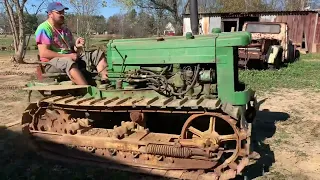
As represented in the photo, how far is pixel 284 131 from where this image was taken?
671cm

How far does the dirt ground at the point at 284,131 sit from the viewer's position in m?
5.11

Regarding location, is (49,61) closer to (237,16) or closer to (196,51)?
(196,51)

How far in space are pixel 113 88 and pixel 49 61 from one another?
3.73 ft

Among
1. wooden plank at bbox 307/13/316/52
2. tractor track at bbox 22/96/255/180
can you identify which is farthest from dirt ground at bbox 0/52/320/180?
wooden plank at bbox 307/13/316/52

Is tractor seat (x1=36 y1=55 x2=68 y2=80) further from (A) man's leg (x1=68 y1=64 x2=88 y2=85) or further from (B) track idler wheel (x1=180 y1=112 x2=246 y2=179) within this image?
(B) track idler wheel (x1=180 y1=112 x2=246 y2=179)

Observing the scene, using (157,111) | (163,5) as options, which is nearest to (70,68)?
(157,111)

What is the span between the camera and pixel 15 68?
16875 mm

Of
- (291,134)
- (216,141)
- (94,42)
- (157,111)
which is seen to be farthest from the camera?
(94,42)

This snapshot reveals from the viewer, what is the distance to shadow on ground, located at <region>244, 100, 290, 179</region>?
5053 millimetres

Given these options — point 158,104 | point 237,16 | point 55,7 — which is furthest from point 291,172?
point 237,16

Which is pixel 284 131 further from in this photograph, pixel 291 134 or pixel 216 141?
pixel 216 141

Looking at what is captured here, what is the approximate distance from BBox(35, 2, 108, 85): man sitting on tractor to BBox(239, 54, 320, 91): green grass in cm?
579

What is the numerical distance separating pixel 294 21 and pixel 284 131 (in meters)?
19.5

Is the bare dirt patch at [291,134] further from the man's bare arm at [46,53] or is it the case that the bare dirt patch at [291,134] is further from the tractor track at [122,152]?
the man's bare arm at [46,53]
